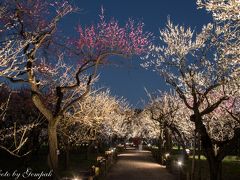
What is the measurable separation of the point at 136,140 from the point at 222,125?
85.2m

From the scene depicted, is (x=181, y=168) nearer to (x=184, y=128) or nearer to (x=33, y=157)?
(x=184, y=128)

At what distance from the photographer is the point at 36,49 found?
1409cm

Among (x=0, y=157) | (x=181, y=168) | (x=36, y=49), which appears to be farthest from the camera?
(x=0, y=157)

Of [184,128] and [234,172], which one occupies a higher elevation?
[184,128]

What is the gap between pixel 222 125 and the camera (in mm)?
25938

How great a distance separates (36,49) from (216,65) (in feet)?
27.4

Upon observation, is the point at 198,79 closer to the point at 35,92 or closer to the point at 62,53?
the point at 62,53

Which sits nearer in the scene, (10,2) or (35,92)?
(10,2)

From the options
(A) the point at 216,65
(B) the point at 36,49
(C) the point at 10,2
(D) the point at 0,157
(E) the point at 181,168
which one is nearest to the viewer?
(C) the point at 10,2

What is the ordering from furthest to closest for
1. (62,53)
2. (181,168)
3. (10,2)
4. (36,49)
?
(181,168) < (62,53) < (36,49) < (10,2)

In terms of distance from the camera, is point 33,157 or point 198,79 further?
point 33,157

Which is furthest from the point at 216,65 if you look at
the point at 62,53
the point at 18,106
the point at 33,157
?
the point at 33,157

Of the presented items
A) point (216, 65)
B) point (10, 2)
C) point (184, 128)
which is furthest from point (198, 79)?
point (184, 128)

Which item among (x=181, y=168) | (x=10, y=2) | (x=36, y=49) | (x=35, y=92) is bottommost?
(x=181, y=168)
